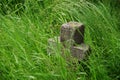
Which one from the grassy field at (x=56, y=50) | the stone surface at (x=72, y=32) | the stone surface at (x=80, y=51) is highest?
the stone surface at (x=72, y=32)

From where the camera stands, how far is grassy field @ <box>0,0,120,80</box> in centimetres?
195

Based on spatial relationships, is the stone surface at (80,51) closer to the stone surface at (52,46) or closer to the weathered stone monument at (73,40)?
the weathered stone monument at (73,40)

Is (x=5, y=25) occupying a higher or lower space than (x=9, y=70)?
higher

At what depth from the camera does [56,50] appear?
199 cm

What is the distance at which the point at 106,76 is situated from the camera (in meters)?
1.96

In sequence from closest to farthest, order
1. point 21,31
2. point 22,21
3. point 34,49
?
point 34,49, point 21,31, point 22,21

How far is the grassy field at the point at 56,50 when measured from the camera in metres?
1.95

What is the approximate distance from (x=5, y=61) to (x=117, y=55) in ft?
2.63

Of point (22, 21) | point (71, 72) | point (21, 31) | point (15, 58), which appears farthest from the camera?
point (22, 21)

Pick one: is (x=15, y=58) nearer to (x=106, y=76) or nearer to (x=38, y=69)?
(x=38, y=69)

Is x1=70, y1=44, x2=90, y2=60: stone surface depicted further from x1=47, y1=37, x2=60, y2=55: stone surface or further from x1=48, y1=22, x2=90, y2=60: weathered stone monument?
x1=47, y1=37, x2=60, y2=55: stone surface

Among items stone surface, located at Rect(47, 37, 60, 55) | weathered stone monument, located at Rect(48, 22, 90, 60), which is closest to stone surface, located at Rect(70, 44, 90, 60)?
weathered stone monument, located at Rect(48, 22, 90, 60)

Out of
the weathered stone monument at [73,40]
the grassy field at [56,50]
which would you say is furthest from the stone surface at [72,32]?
the grassy field at [56,50]

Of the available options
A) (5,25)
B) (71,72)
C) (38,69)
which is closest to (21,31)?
(5,25)
